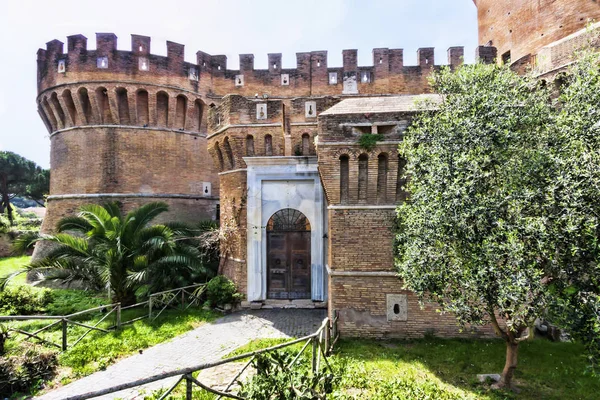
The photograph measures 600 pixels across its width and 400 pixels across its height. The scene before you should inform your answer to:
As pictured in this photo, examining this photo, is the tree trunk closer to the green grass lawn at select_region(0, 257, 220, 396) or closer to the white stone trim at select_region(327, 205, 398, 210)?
the white stone trim at select_region(327, 205, 398, 210)

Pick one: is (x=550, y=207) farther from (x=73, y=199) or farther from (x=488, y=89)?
(x=73, y=199)

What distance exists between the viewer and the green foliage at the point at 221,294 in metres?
10.7

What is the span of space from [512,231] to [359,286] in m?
4.46

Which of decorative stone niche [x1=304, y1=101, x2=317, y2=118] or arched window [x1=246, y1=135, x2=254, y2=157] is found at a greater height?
decorative stone niche [x1=304, y1=101, x2=317, y2=118]

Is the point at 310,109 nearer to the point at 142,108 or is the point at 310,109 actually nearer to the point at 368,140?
the point at 368,140

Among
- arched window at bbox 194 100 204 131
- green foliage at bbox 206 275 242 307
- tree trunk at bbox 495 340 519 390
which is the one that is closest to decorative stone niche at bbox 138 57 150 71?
arched window at bbox 194 100 204 131

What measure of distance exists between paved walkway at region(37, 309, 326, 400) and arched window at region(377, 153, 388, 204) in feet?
14.5

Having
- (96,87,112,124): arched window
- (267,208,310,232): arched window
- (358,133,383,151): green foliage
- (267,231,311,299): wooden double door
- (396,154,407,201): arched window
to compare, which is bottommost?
(267,231,311,299): wooden double door

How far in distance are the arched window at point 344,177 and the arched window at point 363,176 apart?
0.32 meters

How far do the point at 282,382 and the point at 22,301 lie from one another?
1162cm

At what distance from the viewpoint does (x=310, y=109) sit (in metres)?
10.7

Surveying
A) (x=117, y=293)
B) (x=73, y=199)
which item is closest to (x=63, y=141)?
(x=73, y=199)

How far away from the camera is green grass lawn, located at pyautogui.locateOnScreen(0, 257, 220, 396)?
736 cm

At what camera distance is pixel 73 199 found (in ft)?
50.3
